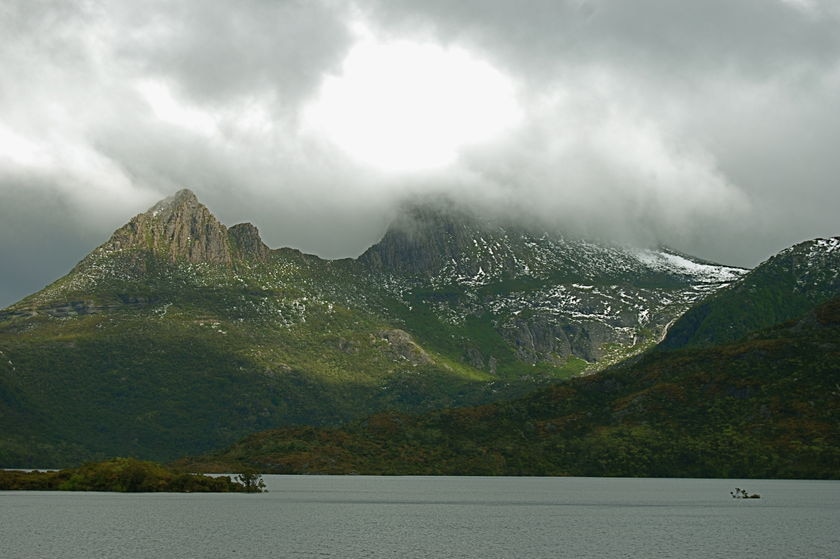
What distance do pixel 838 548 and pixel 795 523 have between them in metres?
39.0

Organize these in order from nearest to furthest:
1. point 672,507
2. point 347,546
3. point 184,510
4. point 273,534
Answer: point 347,546 < point 273,534 < point 184,510 < point 672,507

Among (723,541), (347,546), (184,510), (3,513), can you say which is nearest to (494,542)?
(347,546)

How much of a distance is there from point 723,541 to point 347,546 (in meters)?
54.5

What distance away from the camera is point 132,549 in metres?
116

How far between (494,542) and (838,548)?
4638 cm

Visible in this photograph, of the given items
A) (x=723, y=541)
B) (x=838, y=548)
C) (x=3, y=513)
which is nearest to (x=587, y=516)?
(x=723, y=541)

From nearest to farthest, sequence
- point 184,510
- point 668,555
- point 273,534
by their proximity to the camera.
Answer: point 668,555, point 273,534, point 184,510

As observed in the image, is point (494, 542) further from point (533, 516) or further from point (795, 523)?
point (795, 523)

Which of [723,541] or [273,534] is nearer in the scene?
[723,541]

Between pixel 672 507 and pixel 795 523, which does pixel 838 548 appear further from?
pixel 672 507

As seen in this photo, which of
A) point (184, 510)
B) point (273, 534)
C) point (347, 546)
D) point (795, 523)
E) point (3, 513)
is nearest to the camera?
point (347, 546)

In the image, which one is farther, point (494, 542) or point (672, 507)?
point (672, 507)

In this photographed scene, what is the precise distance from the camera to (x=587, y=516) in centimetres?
17775

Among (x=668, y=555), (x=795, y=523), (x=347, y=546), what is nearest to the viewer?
(x=668, y=555)
